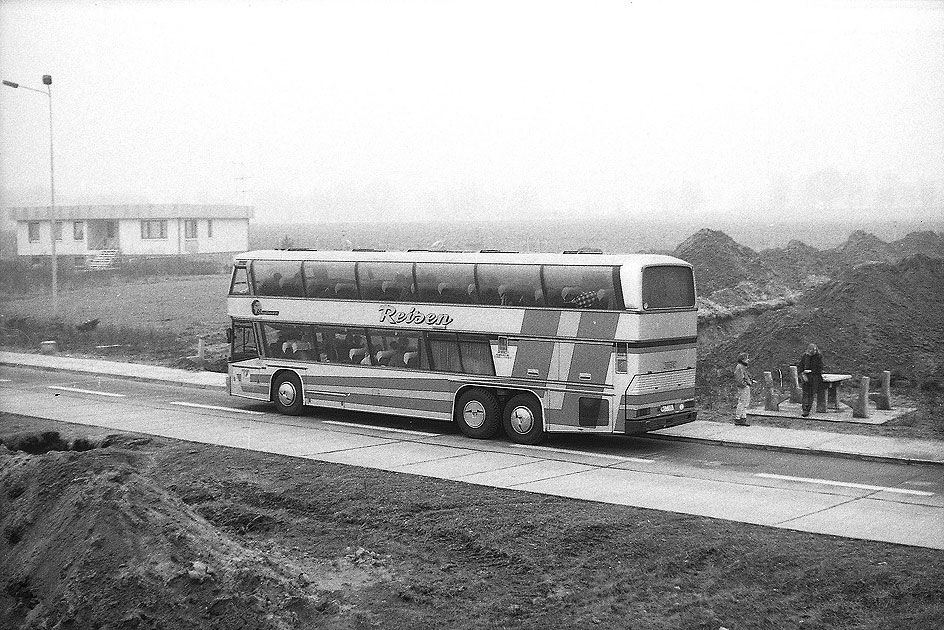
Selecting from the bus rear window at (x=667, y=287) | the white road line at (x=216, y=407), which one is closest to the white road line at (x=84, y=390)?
the white road line at (x=216, y=407)

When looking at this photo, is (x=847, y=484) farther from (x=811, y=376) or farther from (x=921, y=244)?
(x=921, y=244)

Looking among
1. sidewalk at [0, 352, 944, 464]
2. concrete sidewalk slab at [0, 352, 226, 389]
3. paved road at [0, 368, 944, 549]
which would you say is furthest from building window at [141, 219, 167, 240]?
sidewalk at [0, 352, 944, 464]

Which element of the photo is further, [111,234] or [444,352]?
[111,234]

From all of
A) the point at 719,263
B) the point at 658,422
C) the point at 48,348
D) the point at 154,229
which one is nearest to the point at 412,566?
the point at 658,422

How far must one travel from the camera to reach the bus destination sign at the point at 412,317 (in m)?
20.8

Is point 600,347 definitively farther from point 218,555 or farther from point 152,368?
point 152,368

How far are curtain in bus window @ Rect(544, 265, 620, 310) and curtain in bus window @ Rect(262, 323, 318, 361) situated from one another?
250 inches

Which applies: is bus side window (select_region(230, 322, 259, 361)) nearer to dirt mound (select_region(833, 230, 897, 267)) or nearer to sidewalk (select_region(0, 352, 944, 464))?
sidewalk (select_region(0, 352, 944, 464))

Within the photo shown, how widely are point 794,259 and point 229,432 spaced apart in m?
28.5

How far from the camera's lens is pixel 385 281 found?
2173 centimetres

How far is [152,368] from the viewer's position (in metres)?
32.3

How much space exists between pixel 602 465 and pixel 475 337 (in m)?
3.98

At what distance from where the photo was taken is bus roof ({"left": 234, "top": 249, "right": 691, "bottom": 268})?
744 inches

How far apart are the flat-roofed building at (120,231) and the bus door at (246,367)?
55.2m
